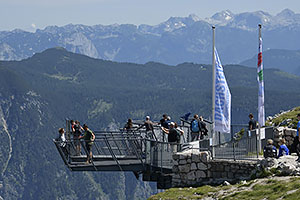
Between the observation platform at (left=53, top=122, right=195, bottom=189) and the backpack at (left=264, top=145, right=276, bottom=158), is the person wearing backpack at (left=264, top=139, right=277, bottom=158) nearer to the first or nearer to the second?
the backpack at (left=264, top=145, right=276, bottom=158)

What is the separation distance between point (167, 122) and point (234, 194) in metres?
11.4

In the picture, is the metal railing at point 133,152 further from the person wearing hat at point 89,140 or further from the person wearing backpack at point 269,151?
the person wearing backpack at point 269,151

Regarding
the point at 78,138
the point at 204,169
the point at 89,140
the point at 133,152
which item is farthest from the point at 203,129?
the point at 204,169

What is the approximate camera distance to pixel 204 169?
77.3 ft

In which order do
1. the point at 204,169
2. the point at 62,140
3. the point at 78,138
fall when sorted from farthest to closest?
1. the point at 62,140
2. the point at 78,138
3. the point at 204,169

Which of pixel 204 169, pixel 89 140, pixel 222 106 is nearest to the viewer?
pixel 204 169

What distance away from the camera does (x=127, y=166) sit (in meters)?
27.4

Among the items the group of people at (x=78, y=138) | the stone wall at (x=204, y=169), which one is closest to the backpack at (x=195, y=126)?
the group of people at (x=78, y=138)

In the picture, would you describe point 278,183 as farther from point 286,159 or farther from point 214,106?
point 214,106

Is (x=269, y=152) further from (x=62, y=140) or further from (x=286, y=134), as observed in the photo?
(x=62, y=140)

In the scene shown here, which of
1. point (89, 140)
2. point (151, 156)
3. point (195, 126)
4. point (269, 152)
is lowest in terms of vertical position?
point (151, 156)

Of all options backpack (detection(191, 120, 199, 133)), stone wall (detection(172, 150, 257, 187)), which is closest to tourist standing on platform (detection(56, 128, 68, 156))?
backpack (detection(191, 120, 199, 133))

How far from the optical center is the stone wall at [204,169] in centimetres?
2308

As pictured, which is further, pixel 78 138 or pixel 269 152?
pixel 78 138
